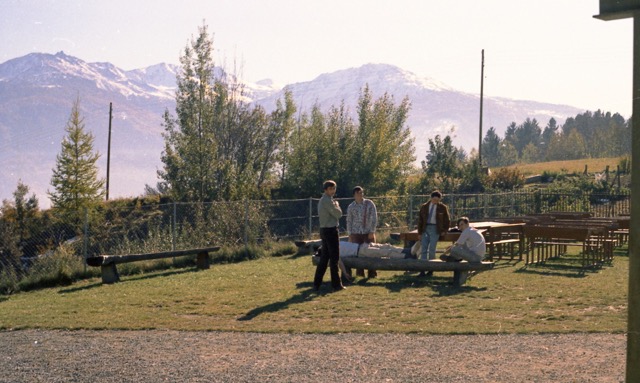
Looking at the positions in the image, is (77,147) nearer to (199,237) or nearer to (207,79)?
(207,79)

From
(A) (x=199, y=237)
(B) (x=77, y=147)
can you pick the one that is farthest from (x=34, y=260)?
(B) (x=77, y=147)

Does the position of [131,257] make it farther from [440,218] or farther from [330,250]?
[440,218]

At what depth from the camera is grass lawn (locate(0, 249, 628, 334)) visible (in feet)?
36.6

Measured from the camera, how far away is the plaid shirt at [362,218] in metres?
15.9

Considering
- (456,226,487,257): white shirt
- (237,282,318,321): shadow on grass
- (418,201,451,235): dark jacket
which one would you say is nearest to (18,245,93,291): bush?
(237,282,318,321): shadow on grass

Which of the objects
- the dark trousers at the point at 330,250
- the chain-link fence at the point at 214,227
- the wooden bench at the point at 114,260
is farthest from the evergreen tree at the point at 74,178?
the dark trousers at the point at 330,250

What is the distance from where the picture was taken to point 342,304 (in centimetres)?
1298

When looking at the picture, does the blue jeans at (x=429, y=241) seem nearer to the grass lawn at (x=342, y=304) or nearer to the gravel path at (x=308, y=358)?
the grass lawn at (x=342, y=304)

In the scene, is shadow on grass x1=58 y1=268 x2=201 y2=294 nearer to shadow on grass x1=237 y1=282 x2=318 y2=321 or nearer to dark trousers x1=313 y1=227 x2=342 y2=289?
shadow on grass x1=237 y1=282 x2=318 y2=321

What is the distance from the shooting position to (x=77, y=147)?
52.0 meters

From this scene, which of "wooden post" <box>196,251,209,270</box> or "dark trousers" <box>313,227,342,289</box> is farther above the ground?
"dark trousers" <box>313,227,342,289</box>

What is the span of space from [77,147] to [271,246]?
32.0m

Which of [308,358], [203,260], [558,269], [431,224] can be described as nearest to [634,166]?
[308,358]

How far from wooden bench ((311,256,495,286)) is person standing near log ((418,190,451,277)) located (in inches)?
36.9
